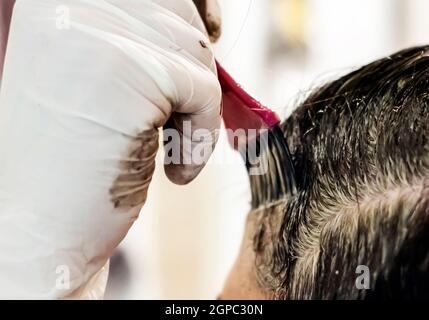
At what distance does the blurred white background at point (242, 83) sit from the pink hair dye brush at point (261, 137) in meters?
0.01

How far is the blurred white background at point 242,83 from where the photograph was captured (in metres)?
0.68

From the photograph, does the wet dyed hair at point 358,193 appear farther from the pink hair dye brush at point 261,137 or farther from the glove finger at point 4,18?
the glove finger at point 4,18

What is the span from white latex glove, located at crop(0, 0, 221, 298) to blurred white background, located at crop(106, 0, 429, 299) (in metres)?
0.06

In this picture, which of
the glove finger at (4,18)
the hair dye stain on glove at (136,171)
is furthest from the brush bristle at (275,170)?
the glove finger at (4,18)

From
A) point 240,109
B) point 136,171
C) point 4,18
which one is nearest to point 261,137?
point 240,109

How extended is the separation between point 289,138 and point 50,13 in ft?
0.93

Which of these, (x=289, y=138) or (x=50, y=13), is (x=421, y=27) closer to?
(x=289, y=138)

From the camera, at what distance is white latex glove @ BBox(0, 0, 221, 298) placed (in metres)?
0.60

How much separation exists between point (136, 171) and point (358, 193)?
229mm

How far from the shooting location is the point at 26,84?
0.62m

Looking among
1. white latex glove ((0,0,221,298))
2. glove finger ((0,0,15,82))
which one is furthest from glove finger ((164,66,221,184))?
glove finger ((0,0,15,82))

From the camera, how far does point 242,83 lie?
0.69 metres

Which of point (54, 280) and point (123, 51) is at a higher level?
point (123, 51)
